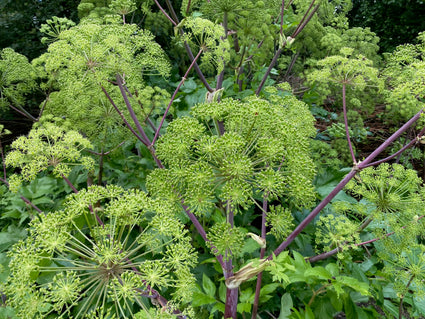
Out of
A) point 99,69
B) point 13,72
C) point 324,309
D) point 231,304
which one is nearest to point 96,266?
point 231,304

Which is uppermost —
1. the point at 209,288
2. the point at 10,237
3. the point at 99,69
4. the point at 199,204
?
the point at 99,69

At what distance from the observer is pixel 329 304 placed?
203 cm

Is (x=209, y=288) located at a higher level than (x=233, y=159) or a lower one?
lower

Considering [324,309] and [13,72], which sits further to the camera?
[13,72]

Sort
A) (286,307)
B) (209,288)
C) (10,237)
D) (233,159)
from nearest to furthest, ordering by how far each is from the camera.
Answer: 1. (233,159)
2. (286,307)
3. (209,288)
4. (10,237)

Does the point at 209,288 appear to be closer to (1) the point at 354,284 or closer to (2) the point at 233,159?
(1) the point at 354,284

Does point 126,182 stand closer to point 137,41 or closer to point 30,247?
point 137,41

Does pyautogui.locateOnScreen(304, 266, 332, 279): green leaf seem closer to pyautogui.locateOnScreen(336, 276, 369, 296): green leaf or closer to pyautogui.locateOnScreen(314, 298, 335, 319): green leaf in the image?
pyautogui.locateOnScreen(336, 276, 369, 296): green leaf

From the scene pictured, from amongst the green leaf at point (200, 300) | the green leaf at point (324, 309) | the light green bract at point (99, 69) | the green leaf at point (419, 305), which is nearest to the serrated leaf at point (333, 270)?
the green leaf at point (324, 309)

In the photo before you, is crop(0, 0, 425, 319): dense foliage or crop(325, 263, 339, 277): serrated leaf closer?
crop(0, 0, 425, 319): dense foliage

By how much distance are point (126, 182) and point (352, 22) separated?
45.4 feet

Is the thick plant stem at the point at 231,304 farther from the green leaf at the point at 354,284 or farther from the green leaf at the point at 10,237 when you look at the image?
the green leaf at the point at 10,237

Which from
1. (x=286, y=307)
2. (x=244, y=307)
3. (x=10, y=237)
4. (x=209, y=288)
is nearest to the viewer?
(x=244, y=307)

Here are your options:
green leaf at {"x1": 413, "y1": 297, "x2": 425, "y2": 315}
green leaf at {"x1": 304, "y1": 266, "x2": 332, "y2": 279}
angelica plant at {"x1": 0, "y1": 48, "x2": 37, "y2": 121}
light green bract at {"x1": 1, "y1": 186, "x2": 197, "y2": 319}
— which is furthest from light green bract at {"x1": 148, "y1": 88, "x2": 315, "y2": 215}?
angelica plant at {"x1": 0, "y1": 48, "x2": 37, "y2": 121}
